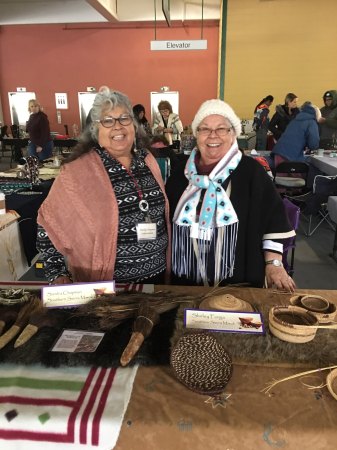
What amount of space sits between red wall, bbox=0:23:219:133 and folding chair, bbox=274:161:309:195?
6.35 metres

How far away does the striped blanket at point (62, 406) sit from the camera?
29.0 inches

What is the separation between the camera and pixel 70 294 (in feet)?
3.73

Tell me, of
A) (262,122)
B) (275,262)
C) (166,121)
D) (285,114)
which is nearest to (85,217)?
(275,262)

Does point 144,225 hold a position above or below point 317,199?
above

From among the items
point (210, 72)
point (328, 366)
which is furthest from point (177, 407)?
A: point (210, 72)

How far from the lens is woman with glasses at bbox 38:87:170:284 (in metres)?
1.43

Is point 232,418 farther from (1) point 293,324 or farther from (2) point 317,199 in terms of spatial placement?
(2) point 317,199

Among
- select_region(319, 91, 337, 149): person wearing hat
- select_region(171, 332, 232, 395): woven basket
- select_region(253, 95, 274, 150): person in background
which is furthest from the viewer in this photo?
select_region(253, 95, 274, 150): person in background

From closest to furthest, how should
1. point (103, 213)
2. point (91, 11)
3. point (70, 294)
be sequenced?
point (70, 294), point (103, 213), point (91, 11)

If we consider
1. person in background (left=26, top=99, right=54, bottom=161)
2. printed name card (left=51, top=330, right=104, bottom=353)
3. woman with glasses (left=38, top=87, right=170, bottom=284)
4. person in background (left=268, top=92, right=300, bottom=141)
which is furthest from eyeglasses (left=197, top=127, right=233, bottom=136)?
person in background (left=26, top=99, right=54, bottom=161)

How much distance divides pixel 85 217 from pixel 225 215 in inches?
22.4

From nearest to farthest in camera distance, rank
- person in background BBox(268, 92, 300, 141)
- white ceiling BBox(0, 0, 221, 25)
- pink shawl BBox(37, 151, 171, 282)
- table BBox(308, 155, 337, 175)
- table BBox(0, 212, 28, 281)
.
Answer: pink shawl BBox(37, 151, 171, 282) → table BBox(0, 212, 28, 281) → table BBox(308, 155, 337, 175) → person in background BBox(268, 92, 300, 141) → white ceiling BBox(0, 0, 221, 25)

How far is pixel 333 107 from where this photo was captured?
19.2 feet

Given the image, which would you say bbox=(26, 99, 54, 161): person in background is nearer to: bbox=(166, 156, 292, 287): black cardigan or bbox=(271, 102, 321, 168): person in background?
bbox=(271, 102, 321, 168): person in background
